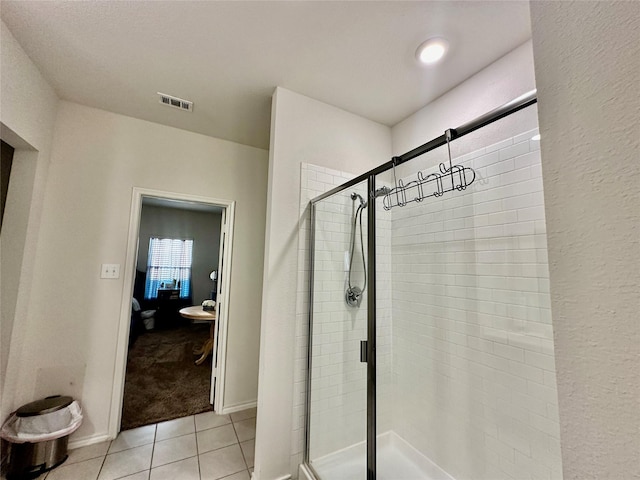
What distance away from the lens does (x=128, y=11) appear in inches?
53.9

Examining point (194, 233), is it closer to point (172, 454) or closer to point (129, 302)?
point (129, 302)

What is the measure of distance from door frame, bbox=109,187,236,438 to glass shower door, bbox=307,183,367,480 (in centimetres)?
109

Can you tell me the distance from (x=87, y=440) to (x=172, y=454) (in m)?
0.66

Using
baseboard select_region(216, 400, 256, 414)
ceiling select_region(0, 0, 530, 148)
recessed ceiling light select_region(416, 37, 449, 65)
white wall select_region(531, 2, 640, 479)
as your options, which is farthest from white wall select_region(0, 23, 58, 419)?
white wall select_region(531, 2, 640, 479)

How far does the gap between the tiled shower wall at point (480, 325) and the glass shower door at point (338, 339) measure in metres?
0.42

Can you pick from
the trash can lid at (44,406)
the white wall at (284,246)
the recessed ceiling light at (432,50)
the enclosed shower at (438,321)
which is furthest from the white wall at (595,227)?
the trash can lid at (44,406)

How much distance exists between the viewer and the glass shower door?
1664 millimetres

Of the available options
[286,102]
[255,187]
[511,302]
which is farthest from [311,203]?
[511,302]

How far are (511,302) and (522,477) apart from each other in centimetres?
89

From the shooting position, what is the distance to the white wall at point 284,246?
1674mm

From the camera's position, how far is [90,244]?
209cm

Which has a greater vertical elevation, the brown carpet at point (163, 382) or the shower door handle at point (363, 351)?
the shower door handle at point (363, 351)

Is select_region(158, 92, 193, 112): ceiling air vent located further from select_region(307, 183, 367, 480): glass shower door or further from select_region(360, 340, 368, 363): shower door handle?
select_region(360, 340, 368, 363): shower door handle

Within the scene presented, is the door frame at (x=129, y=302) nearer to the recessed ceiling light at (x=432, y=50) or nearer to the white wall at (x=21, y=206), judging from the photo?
the white wall at (x=21, y=206)
